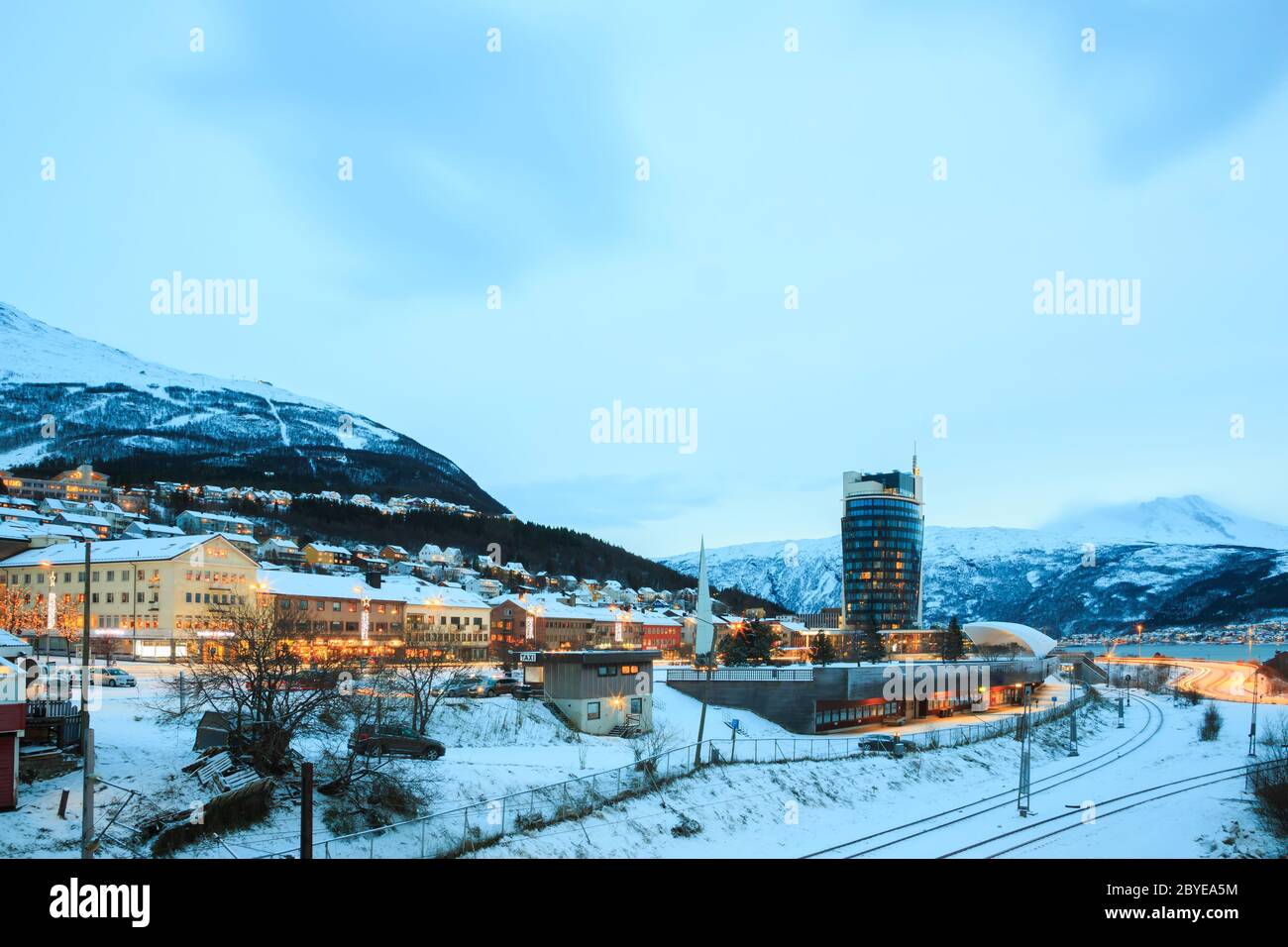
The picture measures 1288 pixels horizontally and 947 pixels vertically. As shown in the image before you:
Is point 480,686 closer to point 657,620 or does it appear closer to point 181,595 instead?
point 181,595

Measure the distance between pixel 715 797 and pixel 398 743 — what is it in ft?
43.7

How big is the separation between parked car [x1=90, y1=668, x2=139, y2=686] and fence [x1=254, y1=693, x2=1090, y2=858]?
941 inches

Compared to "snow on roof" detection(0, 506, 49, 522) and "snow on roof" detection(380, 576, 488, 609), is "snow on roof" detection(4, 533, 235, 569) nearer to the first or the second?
"snow on roof" detection(380, 576, 488, 609)

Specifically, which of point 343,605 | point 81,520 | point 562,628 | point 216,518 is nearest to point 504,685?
point 343,605

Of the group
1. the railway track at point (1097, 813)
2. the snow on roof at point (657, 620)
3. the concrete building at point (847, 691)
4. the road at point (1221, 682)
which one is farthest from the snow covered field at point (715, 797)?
the snow on roof at point (657, 620)

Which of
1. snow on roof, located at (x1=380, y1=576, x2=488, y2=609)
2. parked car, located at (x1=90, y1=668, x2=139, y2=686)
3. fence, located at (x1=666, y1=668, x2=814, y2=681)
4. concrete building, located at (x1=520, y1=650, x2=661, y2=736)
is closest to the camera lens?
parked car, located at (x1=90, y1=668, x2=139, y2=686)

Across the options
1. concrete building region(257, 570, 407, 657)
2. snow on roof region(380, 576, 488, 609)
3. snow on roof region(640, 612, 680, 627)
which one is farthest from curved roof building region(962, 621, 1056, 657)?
concrete building region(257, 570, 407, 657)

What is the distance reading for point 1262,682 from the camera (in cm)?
12362

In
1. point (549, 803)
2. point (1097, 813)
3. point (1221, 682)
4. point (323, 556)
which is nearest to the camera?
point (549, 803)

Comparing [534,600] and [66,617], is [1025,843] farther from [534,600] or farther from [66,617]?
[534,600]

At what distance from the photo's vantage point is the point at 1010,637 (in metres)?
136

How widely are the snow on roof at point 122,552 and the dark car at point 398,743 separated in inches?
2088

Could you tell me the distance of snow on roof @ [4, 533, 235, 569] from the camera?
81000 millimetres
